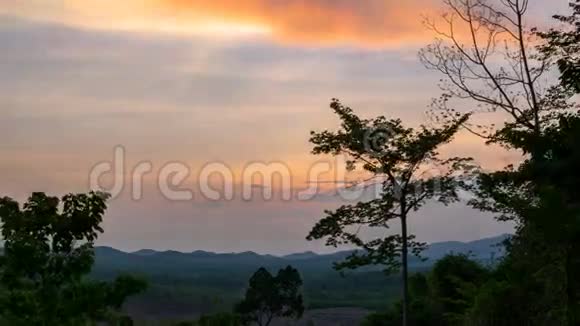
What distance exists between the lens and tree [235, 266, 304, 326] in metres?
56.2

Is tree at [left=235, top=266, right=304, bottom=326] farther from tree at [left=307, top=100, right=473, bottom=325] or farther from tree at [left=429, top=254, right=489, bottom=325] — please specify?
tree at [left=307, top=100, right=473, bottom=325]

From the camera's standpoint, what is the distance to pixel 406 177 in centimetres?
2008

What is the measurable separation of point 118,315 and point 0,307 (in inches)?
73.9

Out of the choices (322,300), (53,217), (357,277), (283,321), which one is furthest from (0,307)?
(357,277)

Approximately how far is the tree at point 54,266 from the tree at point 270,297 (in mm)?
46181

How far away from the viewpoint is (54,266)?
9625 millimetres

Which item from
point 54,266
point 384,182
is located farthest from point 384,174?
point 54,266

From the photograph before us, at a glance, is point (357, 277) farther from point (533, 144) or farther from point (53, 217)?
point (53, 217)

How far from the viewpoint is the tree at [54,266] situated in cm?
939

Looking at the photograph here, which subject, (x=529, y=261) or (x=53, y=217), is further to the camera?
(x=529, y=261)

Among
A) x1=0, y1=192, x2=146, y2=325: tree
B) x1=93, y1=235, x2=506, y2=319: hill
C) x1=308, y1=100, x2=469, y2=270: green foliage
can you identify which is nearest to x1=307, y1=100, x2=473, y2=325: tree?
x1=308, y1=100, x2=469, y2=270: green foliage

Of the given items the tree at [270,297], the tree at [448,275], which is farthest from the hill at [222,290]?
the tree at [448,275]

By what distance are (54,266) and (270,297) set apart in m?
48.1

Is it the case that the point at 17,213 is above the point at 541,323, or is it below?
above
